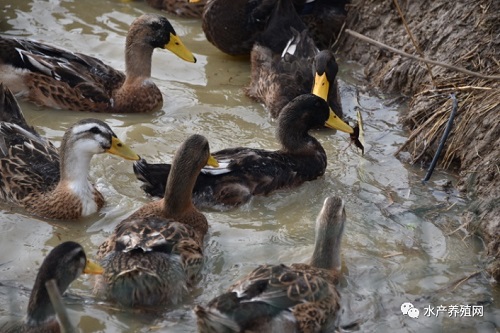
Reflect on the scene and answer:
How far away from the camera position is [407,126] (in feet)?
29.8

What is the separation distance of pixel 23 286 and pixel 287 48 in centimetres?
435

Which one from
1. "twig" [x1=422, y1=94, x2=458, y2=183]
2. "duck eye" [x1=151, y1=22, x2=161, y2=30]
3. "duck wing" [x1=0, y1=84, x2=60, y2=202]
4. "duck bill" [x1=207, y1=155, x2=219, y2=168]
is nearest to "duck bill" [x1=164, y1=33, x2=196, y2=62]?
"duck eye" [x1=151, y1=22, x2=161, y2=30]

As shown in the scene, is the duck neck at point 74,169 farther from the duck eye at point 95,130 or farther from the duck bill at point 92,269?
the duck bill at point 92,269

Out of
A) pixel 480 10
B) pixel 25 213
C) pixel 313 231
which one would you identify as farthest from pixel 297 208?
pixel 480 10

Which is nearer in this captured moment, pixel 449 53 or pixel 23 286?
pixel 23 286

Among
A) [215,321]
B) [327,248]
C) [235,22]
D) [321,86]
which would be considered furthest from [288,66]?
[215,321]

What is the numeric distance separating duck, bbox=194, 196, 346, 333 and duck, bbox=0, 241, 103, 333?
861 millimetres

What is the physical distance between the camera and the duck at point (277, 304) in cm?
574

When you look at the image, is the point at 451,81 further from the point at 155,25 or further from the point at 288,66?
the point at 155,25

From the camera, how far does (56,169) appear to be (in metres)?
7.95

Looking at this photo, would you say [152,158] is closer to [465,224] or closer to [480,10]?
[465,224]

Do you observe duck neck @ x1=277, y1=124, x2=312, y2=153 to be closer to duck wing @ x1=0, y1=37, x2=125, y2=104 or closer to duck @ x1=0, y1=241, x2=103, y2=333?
duck wing @ x1=0, y1=37, x2=125, y2=104

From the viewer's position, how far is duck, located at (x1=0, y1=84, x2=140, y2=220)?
754 cm

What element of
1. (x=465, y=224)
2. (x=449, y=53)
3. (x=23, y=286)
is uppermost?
(x=449, y=53)
